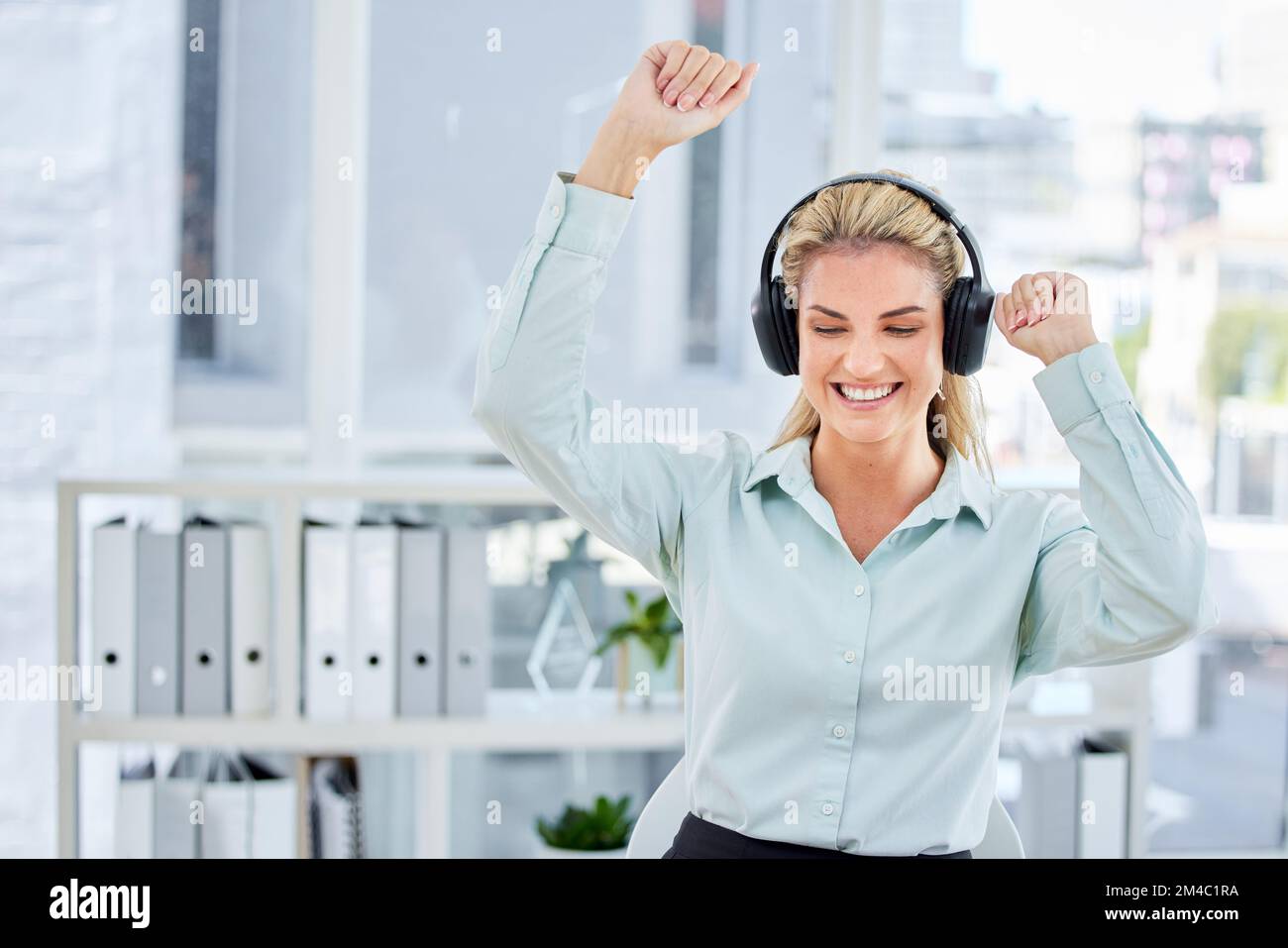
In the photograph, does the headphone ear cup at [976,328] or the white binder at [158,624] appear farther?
the white binder at [158,624]

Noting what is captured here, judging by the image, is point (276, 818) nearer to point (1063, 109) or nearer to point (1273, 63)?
point (1063, 109)

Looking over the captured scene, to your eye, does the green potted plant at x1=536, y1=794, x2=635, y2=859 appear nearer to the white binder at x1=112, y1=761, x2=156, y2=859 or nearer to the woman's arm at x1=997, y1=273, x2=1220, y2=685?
the white binder at x1=112, y1=761, x2=156, y2=859

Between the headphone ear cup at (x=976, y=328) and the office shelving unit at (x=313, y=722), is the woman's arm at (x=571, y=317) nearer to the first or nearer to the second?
the headphone ear cup at (x=976, y=328)

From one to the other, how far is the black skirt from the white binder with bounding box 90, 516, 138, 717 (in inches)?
50.1

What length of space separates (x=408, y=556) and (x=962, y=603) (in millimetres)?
1170

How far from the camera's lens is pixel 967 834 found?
42.8 inches

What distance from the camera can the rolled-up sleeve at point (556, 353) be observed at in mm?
979

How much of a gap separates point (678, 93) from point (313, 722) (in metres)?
1.48

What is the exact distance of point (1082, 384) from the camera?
966 mm

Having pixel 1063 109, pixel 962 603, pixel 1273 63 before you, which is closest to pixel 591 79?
pixel 1063 109

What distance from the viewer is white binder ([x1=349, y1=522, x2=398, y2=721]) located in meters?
2.03

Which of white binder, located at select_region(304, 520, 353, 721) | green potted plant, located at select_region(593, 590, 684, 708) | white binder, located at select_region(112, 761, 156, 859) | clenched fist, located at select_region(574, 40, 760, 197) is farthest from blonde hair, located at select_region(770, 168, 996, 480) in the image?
white binder, located at select_region(112, 761, 156, 859)

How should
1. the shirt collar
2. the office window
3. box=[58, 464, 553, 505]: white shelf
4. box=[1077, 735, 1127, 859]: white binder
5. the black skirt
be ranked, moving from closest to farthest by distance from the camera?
the black skirt → the shirt collar → box=[58, 464, 553, 505]: white shelf → box=[1077, 735, 1127, 859]: white binder → the office window

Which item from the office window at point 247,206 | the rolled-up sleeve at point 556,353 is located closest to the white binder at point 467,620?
the office window at point 247,206
